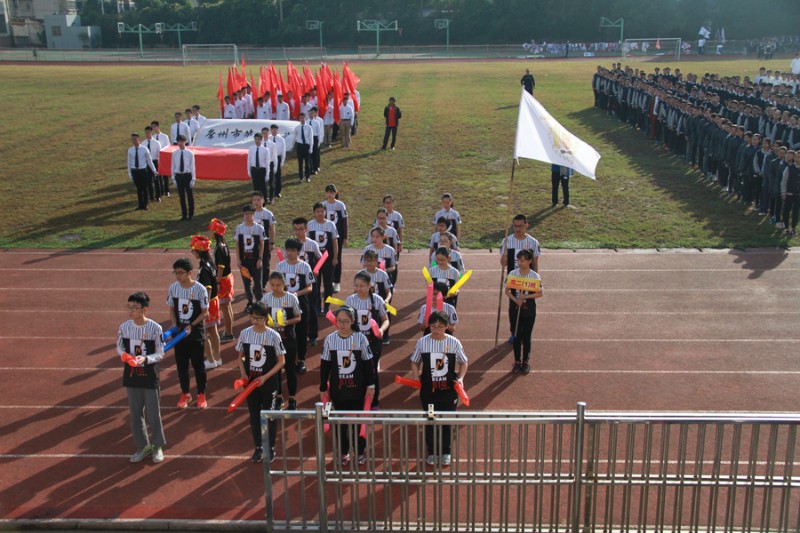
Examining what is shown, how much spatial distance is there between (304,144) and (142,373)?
546 inches

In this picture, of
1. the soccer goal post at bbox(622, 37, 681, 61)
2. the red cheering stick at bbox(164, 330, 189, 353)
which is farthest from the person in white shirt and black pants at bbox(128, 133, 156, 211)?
the soccer goal post at bbox(622, 37, 681, 61)

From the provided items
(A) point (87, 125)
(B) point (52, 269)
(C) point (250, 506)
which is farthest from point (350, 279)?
(A) point (87, 125)

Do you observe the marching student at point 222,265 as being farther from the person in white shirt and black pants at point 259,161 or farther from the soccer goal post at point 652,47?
the soccer goal post at point 652,47

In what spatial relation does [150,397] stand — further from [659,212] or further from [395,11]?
[395,11]

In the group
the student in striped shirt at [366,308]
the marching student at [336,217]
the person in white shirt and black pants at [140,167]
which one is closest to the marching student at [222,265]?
the marching student at [336,217]

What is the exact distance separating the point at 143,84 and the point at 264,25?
36282 millimetres

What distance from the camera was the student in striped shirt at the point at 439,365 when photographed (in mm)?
7566

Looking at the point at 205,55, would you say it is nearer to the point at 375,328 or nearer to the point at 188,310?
the point at 188,310

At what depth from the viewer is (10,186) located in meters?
21.9

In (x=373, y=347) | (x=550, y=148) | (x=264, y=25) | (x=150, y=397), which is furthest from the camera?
(x=264, y=25)

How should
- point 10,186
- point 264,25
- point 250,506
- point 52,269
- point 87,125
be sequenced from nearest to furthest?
point 250,506 < point 52,269 < point 10,186 < point 87,125 < point 264,25

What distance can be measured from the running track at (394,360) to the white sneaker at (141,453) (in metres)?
0.11

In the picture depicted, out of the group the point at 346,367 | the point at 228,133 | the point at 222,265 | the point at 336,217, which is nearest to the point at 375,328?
the point at 346,367

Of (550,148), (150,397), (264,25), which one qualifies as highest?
(264,25)
